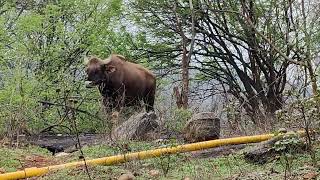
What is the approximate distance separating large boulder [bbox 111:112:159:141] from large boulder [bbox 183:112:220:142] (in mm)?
829

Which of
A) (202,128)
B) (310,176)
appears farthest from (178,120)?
(310,176)

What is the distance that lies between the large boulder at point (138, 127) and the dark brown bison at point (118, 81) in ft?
4.11

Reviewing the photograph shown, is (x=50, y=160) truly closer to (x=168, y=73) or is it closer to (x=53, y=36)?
(x=53, y=36)

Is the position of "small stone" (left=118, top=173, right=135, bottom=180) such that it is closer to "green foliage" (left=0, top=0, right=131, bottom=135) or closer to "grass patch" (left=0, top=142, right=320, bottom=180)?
"grass patch" (left=0, top=142, right=320, bottom=180)

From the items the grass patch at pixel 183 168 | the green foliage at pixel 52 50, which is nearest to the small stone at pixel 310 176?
the grass patch at pixel 183 168

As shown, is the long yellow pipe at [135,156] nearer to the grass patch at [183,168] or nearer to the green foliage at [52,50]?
the grass patch at [183,168]

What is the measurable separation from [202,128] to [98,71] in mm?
3529

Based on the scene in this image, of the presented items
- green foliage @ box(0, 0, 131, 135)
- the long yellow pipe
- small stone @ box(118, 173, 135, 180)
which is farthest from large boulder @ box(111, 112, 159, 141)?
small stone @ box(118, 173, 135, 180)

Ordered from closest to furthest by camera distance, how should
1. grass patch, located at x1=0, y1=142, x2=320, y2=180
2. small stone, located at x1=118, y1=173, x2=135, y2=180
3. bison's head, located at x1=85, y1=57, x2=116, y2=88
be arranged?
small stone, located at x1=118, y1=173, x2=135, y2=180 < grass patch, located at x1=0, y1=142, x2=320, y2=180 < bison's head, located at x1=85, y1=57, x2=116, y2=88

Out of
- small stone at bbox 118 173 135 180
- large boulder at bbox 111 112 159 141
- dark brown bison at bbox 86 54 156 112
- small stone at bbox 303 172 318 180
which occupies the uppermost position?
dark brown bison at bbox 86 54 156 112

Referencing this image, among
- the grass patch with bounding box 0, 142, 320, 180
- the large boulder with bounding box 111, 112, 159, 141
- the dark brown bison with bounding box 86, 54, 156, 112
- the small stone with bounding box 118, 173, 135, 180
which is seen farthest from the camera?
the dark brown bison with bounding box 86, 54, 156, 112

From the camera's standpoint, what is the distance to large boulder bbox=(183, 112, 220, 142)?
10344 mm

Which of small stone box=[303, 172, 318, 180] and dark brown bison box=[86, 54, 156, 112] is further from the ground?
dark brown bison box=[86, 54, 156, 112]

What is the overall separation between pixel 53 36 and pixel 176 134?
277 inches
